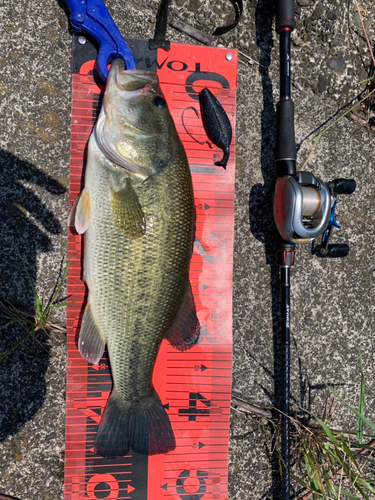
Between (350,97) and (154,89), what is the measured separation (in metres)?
1.55

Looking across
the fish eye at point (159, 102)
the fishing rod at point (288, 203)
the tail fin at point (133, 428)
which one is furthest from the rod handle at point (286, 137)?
the tail fin at point (133, 428)

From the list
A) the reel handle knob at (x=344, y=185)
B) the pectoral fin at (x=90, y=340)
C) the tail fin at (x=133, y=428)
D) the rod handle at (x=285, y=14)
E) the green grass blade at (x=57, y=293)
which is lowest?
the tail fin at (x=133, y=428)

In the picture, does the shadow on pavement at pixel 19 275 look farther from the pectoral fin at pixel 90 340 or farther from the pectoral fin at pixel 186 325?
the pectoral fin at pixel 186 325

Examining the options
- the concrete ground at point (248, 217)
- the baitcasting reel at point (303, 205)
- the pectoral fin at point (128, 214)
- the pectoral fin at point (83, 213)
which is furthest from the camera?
the concrete ground at point (248, 217)

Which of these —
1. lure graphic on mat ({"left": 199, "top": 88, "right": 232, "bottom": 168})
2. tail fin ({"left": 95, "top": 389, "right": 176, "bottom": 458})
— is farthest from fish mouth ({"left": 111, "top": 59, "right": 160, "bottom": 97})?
tail fin ({"left": 95, "top": 389, "right": 176, "bottom": 458})

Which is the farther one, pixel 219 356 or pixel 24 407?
pixel 219 356

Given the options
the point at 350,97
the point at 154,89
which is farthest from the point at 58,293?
the point at 350,97

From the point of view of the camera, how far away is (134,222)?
185 centimetres

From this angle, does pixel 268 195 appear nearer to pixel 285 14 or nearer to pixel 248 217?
pixel 248 217

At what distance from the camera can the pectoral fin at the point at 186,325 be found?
214cm

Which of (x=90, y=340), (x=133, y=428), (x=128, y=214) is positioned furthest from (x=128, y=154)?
(x=133, y=428)

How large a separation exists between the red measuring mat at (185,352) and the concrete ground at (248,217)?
0.10 meters

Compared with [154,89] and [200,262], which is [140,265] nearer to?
[200,262]

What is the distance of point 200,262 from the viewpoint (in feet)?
7.82
